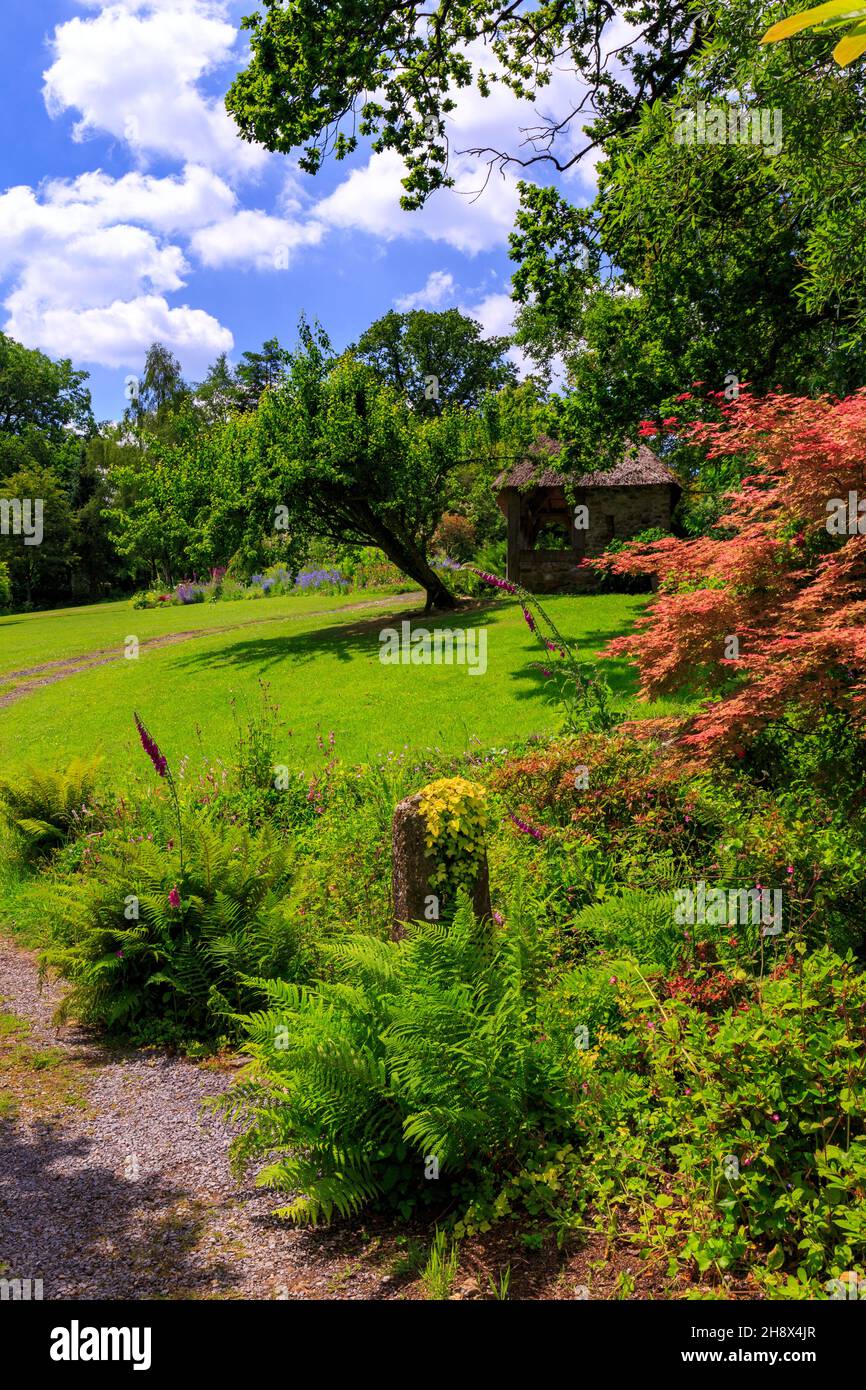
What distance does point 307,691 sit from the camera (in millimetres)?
15031

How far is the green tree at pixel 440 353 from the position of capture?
179 ft

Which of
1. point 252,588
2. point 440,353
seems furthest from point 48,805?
point 440,353

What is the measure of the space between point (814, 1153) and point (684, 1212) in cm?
51

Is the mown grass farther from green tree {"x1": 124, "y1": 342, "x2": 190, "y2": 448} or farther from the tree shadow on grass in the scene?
green tree {"x1": 124, "y1": 342, "x2": 190, "y2": 448}

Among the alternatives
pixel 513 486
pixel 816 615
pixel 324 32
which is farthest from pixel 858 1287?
pixel 513 486

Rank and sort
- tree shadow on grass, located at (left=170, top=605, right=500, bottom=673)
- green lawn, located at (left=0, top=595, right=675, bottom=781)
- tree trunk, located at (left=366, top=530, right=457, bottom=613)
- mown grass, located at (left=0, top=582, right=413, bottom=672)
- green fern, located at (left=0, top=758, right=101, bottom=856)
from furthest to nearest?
1. mown grass, located at (left=0, top=582, right=413, bottom=672)
2. tree trunk, located at (left=366, top=530, right=457, bottom=613)
3. tree shadow on grass, located at (left=170, top=605, right=500, bottom=673)
4. green lawn, located at (left=0, top=595, right=675, bottom=781)
5. green fern, located at (left=0, top=758, right=101, bottom=856)

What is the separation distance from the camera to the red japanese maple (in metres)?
4.73

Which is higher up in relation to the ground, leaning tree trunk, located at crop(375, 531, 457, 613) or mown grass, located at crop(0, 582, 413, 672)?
leaning tree trunk, located at crop(375, 531, 457, 613)

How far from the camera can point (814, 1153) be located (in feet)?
10.2

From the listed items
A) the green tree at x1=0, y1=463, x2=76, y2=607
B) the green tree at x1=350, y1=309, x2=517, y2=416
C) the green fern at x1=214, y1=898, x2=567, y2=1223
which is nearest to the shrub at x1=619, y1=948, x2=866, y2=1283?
the green fern at x1=214, y1=898, x2=567, y2=1223

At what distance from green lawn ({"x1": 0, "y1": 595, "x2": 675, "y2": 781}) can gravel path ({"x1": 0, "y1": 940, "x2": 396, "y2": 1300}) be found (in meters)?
5.08

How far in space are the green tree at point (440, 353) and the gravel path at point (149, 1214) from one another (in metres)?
53.8
